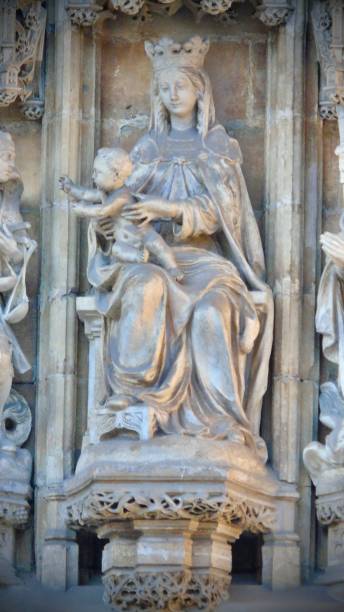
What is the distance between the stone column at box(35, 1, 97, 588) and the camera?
2284 centimetres

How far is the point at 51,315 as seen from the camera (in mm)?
23172

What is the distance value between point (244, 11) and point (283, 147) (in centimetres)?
100

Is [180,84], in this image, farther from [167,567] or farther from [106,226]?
[167,567]

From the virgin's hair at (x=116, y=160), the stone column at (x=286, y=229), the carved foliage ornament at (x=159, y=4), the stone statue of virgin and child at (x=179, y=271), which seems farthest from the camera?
the carved foliage ornament at (x=159, y=4)

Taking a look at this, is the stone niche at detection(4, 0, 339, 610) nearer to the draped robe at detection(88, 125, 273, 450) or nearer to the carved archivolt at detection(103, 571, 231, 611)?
the carved archivolt at detection(103, 571, 231, 611)

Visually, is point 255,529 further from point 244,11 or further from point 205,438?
point 244,11

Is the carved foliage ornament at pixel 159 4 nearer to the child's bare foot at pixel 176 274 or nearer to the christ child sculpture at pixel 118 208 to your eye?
the christ child sculpture at pixel 118 208

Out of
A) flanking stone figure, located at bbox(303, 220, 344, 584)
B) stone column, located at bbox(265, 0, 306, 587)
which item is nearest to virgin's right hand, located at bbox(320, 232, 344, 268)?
flanking stone figure, located at bbox(303, 220, 344, 584)

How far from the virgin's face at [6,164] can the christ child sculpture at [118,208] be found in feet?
1.98

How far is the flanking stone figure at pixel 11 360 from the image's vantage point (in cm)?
2284

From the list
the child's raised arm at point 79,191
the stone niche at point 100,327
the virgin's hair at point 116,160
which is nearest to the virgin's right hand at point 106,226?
the child's raised arm at point 79,191

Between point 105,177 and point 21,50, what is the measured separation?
1.27 meters

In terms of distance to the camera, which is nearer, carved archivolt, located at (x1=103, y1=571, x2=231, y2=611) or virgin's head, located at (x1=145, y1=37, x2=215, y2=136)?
carved archivolt, located at (x1=103, y1=571, x2=231, y2=611)

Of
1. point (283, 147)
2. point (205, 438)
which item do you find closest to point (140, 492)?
point (205, 438)
